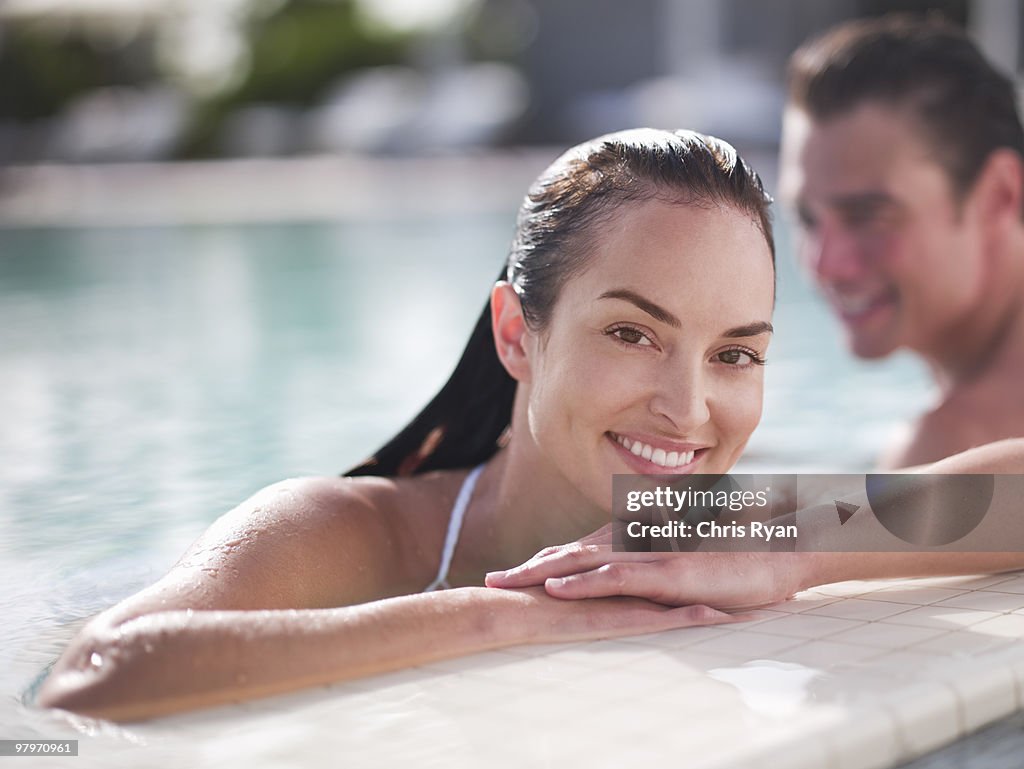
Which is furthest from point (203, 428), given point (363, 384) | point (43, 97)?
point (43, 97)

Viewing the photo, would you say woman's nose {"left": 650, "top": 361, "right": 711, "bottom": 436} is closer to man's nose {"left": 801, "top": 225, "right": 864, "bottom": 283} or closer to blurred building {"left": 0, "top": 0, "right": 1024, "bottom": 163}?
man's nose {"left": 801, "top": 225, "right": 864, "bottom": 283}

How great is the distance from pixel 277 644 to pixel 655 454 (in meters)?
0.77

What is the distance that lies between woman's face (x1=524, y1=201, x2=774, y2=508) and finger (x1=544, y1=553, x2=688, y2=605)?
23cm

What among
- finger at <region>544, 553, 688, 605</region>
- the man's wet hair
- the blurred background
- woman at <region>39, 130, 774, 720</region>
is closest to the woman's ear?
woman at <region>39, 130, 774, 720</region>

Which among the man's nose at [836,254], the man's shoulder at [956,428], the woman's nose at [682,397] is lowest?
the man's shoulder at [956,428]

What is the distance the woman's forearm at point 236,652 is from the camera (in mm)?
1896

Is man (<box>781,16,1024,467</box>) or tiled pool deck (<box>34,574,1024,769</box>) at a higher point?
man (<box>781,16,1024,467</box>)

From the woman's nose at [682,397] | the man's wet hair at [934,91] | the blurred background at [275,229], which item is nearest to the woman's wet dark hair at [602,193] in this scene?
the woman's nose at [682,397]

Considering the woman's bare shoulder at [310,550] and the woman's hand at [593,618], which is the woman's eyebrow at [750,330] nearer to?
the woman's hand at [593,618]

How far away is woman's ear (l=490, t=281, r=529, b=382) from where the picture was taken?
102 inches

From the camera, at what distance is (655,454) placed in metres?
2.34

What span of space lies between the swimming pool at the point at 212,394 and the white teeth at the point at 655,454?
58 centimetres

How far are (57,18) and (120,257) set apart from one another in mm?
14816

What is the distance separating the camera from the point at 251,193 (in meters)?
18.7
